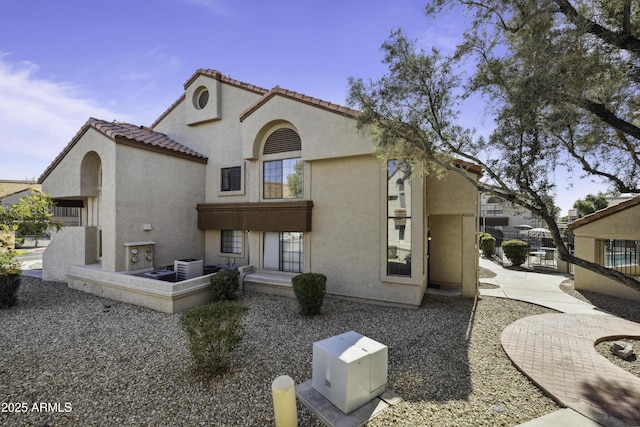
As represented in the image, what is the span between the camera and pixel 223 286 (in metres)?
11.5

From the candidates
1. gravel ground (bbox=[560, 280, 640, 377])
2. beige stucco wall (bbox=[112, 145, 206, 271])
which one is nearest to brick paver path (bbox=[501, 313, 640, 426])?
gravel ground (bbox=[560, 280, 640, 377])

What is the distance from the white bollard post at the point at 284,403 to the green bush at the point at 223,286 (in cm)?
777

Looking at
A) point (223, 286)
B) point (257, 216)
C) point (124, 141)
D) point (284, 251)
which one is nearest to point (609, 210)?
point (284, 251)

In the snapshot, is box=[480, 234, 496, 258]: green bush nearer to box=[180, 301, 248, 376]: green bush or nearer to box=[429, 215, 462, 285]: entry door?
box=[429, 215, 462, 285]: entry door

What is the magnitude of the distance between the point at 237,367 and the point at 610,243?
60.9 ft

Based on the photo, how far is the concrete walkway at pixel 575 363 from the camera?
5.04 m

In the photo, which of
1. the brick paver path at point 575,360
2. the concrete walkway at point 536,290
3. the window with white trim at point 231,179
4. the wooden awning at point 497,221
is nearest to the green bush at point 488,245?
the concrete walkway at point 536,290

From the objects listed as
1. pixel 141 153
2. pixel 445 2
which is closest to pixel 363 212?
pixel 445 2

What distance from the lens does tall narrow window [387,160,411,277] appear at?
1087 cm

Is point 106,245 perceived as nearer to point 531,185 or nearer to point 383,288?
point 383,288

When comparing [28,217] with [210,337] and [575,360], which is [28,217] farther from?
[575,360]

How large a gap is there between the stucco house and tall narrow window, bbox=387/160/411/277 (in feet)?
0.13

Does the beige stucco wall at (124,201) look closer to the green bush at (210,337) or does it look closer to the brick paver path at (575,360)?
the green bush at (210,337)

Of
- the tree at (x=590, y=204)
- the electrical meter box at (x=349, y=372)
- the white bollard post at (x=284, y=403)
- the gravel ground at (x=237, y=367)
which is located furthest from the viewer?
the tree at (x=590, y=204)
